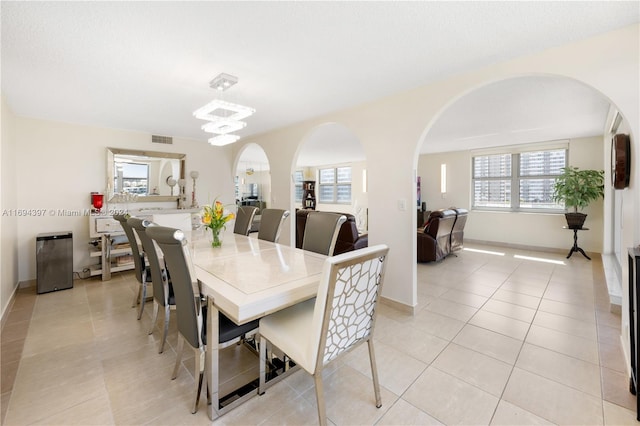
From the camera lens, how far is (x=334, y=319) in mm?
1351

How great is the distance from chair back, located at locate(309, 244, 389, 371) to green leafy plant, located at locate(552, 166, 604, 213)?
5529 millimetres

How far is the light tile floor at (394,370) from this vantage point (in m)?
1.57

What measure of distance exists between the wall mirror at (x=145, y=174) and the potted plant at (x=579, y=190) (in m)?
7.03

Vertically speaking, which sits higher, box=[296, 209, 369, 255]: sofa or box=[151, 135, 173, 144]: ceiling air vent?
box=[151, 135, 173, 144]: ceiling air vent

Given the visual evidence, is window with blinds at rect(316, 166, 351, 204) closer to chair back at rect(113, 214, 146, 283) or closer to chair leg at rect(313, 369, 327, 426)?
chair back at rect(113, 214, 146, 283)

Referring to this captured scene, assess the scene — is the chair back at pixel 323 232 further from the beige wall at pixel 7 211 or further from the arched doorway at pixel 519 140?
the beige wall at pixel 7 211

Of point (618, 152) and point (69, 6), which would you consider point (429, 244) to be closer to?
point (618, 152)

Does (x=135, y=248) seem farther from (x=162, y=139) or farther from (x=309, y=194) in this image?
(x=309, y=194)

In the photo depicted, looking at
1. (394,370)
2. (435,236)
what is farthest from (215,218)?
(435,236)

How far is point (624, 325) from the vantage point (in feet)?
6.91

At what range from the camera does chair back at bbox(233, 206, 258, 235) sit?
3498 millimetres

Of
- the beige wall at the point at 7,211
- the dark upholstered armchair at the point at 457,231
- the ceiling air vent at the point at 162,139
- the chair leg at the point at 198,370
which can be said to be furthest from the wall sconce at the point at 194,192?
the dark upholstered armchair at the point at 457,231

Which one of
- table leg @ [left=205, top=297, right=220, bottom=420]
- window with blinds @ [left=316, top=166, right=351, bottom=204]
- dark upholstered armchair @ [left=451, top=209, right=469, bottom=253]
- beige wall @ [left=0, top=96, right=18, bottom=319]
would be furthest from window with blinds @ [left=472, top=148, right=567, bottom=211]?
beige wall @ [left=0, top=96, right=18, bottom=319]

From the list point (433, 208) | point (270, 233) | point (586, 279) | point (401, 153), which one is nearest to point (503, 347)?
point (401, 153)
